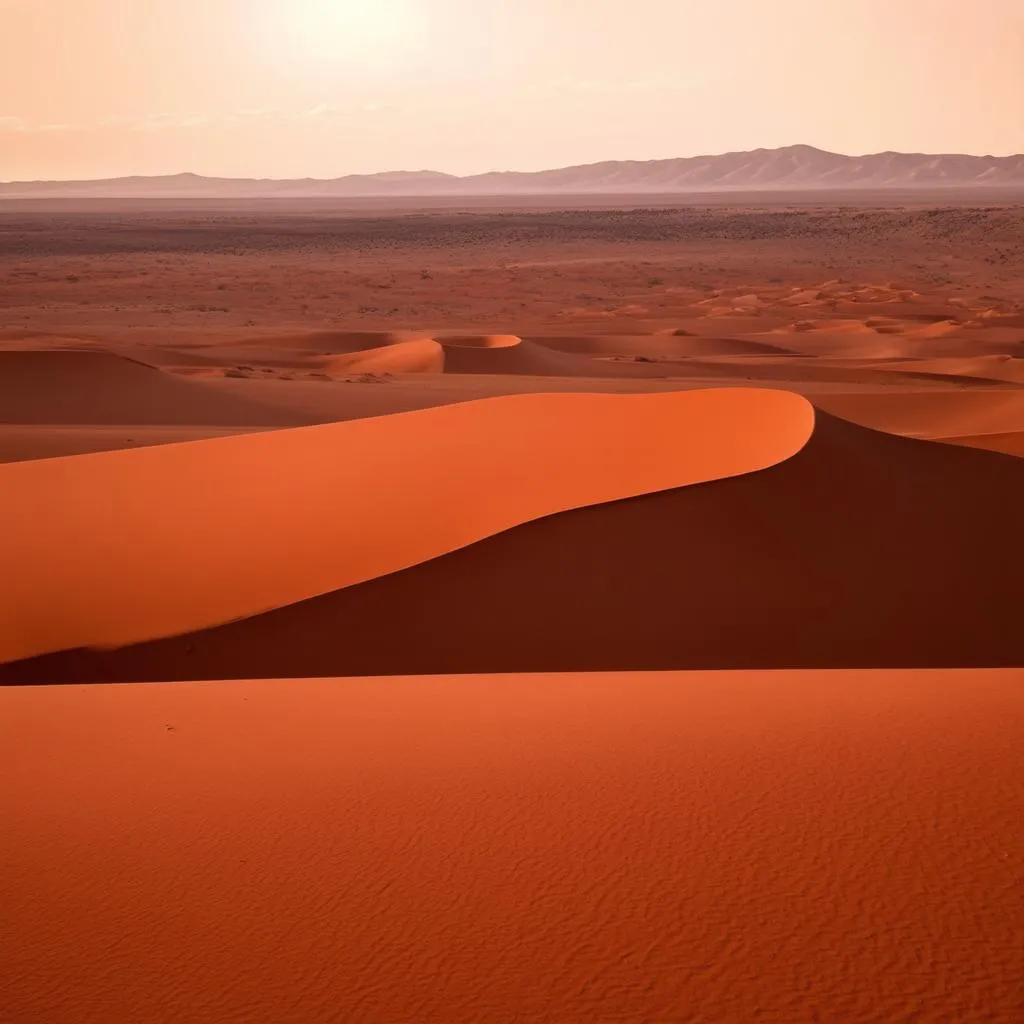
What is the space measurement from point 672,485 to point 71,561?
402 centimetres

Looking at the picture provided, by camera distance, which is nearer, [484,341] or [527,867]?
[527,867]

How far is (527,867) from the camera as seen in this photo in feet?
9.94

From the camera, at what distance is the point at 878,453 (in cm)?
893

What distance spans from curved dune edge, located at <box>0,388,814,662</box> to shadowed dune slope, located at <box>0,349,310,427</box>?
709 centimetres

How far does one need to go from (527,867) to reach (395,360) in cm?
2091

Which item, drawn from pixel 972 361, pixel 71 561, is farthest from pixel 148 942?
pixel 972 361

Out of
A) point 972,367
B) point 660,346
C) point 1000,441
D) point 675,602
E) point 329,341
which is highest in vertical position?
point 675,602

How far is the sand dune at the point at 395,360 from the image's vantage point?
22.8 m

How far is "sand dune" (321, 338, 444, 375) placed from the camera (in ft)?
74.9

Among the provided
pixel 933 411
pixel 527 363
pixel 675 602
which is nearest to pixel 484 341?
pixel 527 363

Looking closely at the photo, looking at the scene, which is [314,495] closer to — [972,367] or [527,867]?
[527,867]

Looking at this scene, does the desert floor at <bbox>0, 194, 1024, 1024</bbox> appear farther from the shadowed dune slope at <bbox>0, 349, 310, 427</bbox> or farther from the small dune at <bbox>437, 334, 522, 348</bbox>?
the small dune at <bbox>437, 334, 522, 348</bbox>

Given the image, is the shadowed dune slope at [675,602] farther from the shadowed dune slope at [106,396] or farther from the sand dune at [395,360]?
the sand dune at [395,360]

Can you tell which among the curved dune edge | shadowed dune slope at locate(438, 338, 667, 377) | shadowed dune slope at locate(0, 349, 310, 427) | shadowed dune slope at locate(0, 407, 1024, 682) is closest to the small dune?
shadowed dune slope at locate(438, 338, 667, 377)
